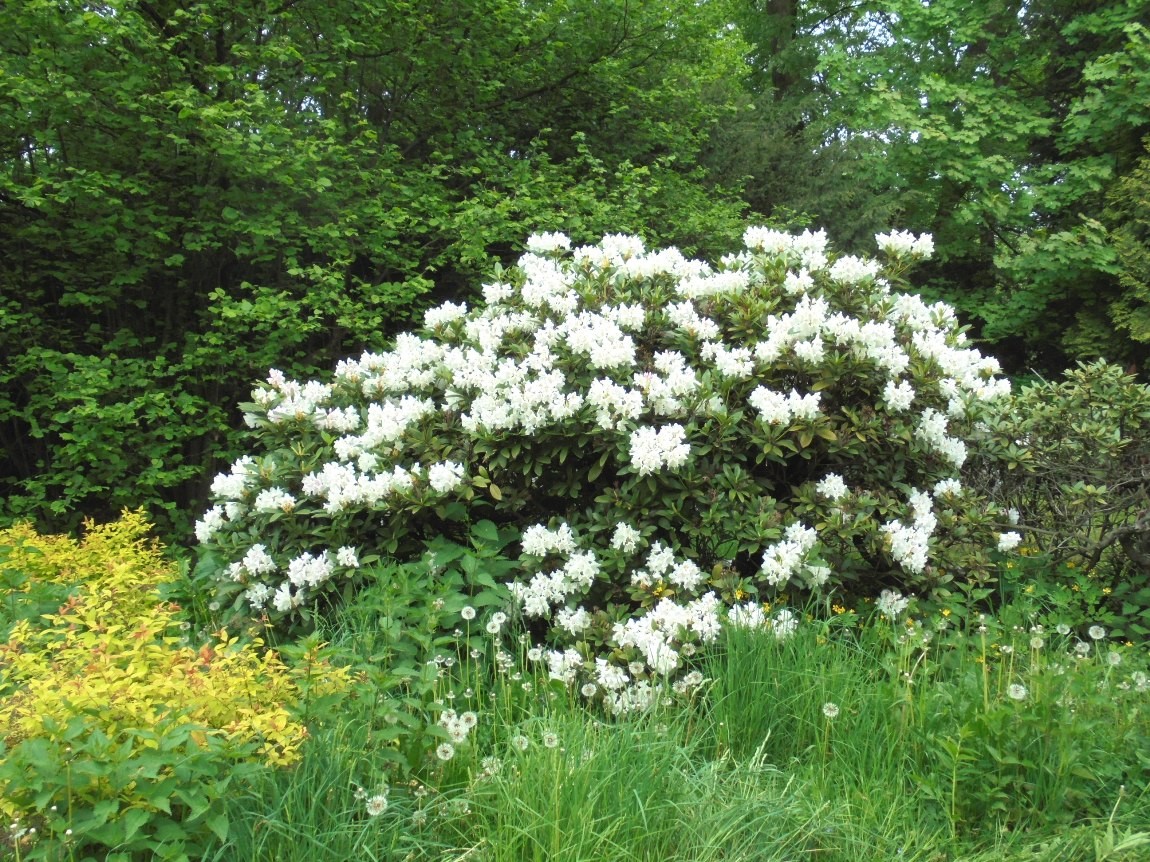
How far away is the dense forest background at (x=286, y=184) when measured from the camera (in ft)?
18.5

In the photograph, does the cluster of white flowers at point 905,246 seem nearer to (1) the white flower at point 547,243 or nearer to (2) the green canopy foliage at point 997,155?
(1) the white flower at point 547,243

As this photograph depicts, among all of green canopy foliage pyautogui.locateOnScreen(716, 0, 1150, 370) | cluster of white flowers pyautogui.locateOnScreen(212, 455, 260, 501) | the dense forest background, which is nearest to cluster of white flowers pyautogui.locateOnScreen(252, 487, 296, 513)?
cluster of white flowers pyautogui.locateOnScreen(212, 455, 260, 501)

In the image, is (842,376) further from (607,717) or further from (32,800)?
(32,800)

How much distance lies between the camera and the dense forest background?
5645 millimetres

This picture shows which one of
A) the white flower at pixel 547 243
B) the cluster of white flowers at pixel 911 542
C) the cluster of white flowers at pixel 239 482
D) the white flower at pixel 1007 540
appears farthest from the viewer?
the white flower at pixel 547 243

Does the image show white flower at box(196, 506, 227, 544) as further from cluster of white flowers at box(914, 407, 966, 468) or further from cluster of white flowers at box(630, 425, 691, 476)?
cluster of white flowers at box(914, 407, 966, 468)

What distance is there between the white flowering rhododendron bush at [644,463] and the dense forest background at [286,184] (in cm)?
176

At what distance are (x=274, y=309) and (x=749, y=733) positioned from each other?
4039 mm

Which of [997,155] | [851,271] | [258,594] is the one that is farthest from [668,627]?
[997,155]

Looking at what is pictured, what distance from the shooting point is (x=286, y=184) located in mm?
5887

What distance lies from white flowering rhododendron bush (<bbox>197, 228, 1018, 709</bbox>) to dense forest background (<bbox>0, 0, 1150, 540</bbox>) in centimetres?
176

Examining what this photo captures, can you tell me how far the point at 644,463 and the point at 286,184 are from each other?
3.54 metres

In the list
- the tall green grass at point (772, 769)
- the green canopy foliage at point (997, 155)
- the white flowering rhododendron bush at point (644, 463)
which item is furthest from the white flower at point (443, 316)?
the green canopy foliage at point (997, 155)

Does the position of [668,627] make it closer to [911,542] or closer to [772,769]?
[772,769]
